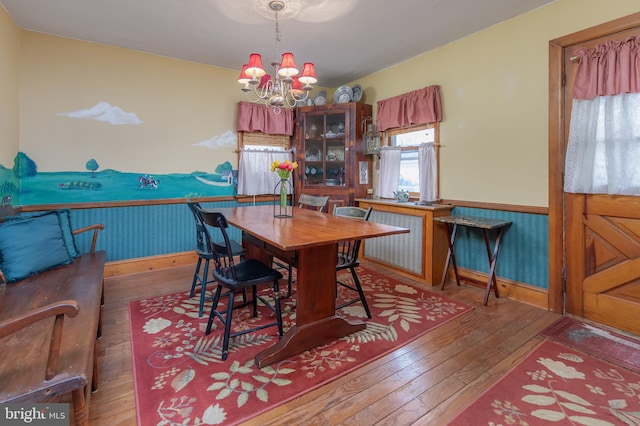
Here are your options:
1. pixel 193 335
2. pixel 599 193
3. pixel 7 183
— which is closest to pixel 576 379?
pixel 599 193

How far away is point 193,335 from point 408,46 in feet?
11.8

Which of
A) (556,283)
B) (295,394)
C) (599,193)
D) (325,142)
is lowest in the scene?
(295,394)

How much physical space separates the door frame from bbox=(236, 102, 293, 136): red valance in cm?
310

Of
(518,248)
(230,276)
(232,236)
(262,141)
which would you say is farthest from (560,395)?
(262,141)

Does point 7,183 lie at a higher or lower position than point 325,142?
lower

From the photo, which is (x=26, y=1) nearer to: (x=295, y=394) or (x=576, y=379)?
(x=295, y=394)

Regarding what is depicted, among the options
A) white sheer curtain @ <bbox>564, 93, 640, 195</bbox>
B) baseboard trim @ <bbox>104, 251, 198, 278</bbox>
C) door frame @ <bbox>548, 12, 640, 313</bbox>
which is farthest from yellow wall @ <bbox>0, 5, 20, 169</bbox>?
white sheer curtain @ <bbox>564, 93, 640, 195</bbox>

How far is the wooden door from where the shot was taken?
89.4 inches

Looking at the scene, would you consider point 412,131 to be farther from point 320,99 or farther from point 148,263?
point 148,263

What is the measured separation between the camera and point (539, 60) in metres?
2.69

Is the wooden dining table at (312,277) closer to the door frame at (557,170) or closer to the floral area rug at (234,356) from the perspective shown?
the floral area rug at (234,356)

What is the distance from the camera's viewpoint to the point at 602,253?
243 centimetres

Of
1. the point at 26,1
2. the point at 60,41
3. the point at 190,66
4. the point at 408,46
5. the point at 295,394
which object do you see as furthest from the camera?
the point at 190,66

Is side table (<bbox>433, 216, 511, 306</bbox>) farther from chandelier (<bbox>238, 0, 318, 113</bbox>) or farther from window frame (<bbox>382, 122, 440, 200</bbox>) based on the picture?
chandelier (<bbox>238, 0, 318, 113</bbox>)
